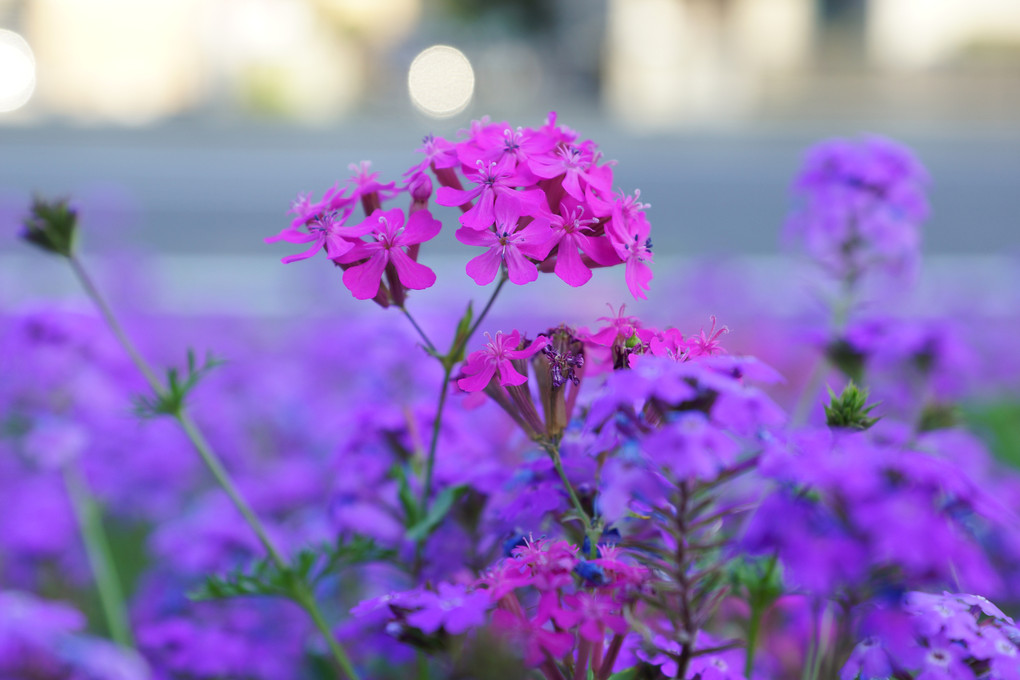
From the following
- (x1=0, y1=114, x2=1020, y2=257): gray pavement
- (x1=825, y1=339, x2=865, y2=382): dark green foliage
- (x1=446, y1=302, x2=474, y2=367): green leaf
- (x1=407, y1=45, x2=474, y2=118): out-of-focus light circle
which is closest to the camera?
(x1=446, y1=302, x2=474, y2=367): green leaf

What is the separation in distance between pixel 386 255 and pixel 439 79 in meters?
20.6

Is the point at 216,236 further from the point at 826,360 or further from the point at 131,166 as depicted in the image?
the point at 826,360

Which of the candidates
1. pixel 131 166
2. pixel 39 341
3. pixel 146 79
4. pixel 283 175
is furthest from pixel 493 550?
pixel 146 79

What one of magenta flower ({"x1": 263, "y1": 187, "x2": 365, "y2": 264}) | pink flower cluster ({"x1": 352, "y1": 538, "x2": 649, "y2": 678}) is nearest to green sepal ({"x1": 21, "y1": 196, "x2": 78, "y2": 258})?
magenta flower ({"x1": 263, "y1": 187, "x2": 365, "y2": 264})

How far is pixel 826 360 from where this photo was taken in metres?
1.88

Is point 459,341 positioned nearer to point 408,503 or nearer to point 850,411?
point 408,503

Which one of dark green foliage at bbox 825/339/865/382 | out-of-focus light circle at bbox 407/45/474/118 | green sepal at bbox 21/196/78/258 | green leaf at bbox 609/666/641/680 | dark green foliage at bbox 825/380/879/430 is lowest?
green leaf at bbox 609/666/641/680

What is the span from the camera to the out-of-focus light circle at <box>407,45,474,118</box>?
2022cm

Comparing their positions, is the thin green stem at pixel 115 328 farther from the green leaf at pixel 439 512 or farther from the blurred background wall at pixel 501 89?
the blurred background wall at pixel 501 89

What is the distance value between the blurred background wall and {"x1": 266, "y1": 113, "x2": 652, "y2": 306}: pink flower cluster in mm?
10512

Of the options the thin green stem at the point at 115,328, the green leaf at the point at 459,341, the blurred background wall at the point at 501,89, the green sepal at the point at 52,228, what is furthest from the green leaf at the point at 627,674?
the blurred background wall at the point at 501,89

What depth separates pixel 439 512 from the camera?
129 cm

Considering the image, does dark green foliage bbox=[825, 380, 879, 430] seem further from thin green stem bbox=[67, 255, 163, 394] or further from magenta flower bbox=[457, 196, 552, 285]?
thin green stem bbox=[67, 255, 163, 394]

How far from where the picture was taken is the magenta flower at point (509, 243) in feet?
3.54
